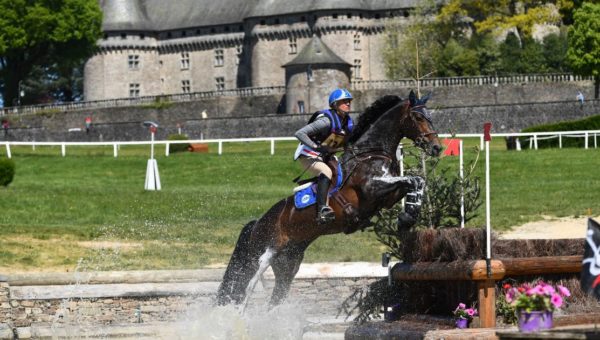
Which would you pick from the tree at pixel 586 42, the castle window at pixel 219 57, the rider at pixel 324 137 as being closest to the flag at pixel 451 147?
the rider at pixel 324 137

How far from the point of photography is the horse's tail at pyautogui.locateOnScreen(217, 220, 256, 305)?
60.7 feet

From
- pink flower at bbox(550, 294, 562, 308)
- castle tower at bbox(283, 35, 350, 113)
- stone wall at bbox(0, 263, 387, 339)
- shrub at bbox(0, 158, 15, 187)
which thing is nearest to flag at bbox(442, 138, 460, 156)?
stone wall at bbox(0, 263, 387, 339)

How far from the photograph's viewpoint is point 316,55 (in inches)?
3989

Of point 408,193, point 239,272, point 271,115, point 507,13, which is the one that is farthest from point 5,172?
point 507,13

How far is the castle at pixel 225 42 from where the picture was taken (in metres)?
109

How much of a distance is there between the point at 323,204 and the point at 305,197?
0.40m

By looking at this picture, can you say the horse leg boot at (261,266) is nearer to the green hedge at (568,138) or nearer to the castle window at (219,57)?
the green hedge at (568,138)

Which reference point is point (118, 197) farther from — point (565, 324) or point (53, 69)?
point (53, 69)

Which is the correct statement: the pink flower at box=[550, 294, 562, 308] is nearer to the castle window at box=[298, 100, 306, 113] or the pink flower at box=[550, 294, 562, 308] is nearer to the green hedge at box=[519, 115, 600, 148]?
the green hedge at box=[519, 115, 600, 148]

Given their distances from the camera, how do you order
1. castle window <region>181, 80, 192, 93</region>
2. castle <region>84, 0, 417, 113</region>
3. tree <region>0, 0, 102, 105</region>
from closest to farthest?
1. tree <region>0, 0, 102, 105</region>
2. castle <region>84, 0, 417, 113</region>
3. castle window <region>181, 80, 192, 93</region>

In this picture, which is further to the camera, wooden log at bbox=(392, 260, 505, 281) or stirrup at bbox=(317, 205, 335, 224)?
stirrup at bbox=(317, 205, 335, 224)

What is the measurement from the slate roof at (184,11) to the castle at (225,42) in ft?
0.27

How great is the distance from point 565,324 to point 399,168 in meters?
3.91

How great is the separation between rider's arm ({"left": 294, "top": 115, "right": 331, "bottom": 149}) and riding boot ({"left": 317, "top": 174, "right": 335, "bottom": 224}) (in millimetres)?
440
